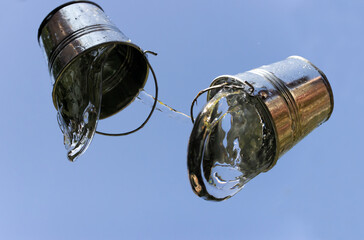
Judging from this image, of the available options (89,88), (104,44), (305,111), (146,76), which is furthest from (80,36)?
(305,111)

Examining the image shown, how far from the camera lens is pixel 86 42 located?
273 cm

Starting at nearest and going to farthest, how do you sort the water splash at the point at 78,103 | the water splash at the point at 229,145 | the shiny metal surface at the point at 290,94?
the water splash at the point at 229,145 → the shiny metal surface at the point at 290,94 → the water splash at the point at 78,103

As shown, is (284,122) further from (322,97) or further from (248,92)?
(322,97)


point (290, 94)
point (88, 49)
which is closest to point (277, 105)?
point (290, 94)

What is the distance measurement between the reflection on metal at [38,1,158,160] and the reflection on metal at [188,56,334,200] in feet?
2.31

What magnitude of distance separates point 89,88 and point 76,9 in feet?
1.77

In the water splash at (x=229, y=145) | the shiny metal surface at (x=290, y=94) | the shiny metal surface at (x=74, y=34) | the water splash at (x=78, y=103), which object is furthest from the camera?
the water splash at (x=78, y=103)

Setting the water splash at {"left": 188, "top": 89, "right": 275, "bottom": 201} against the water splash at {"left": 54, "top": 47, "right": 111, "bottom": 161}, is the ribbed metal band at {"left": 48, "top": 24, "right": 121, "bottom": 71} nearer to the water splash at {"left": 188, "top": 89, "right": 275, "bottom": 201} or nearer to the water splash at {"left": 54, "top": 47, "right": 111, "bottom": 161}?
the water splash at {"left": 54, "top": 47, "right": 111, "bottom": 161}

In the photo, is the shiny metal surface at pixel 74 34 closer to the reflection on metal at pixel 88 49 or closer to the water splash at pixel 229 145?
the reflection on metal at pixel 88 49

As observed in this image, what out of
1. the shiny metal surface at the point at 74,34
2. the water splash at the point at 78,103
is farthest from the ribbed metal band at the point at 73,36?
the water splash at the point at 78,103

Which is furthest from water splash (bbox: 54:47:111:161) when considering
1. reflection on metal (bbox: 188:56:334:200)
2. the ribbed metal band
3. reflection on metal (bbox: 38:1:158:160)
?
reflection on metal (bbox: 188:56:334:200)

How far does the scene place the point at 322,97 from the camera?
2.81 metres

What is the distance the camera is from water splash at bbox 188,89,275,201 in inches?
94.0

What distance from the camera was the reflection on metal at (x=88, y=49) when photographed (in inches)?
108
